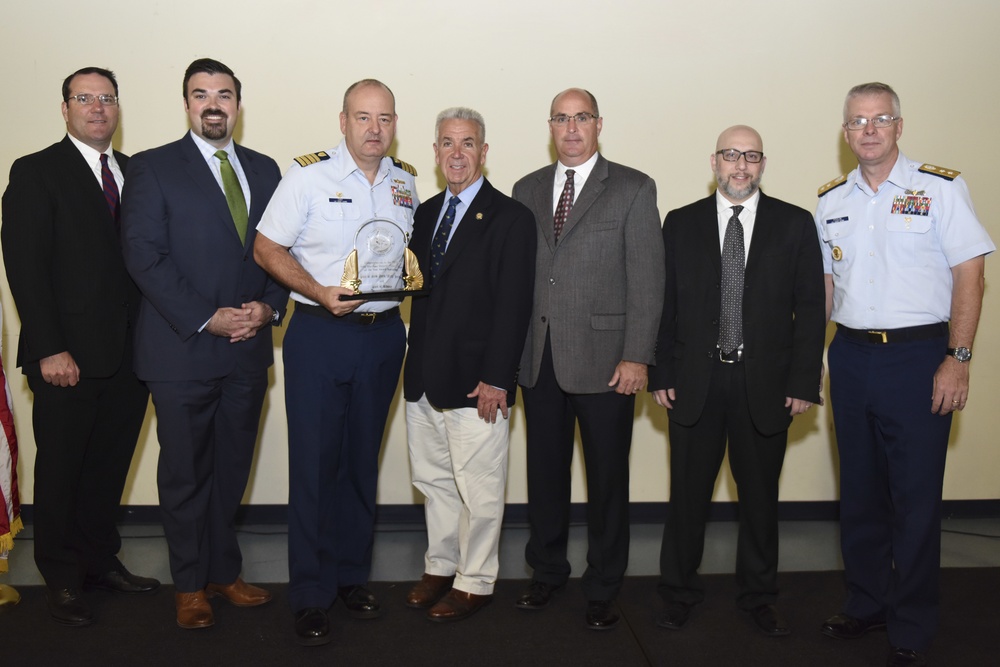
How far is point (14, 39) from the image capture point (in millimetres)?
4258

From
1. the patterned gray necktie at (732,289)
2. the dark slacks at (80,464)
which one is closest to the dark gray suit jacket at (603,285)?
the patterned gray necktie at (732,289)

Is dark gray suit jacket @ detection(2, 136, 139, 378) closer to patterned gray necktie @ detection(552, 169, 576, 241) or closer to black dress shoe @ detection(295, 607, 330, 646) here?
black dress shoe @ detection(295, 607, 330, 646)

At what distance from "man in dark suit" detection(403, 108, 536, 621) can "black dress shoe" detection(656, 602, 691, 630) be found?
2.23ft

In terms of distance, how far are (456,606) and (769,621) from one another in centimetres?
120

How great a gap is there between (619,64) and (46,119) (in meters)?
2.93

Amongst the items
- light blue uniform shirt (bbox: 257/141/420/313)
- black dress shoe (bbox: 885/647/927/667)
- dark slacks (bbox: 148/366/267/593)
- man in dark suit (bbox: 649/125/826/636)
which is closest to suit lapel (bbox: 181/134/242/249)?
light blue uniform shirt (bbox: 257/141/420/313)

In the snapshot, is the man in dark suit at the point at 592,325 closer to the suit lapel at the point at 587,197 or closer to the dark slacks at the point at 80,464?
the suit lapel at the point at 587,197

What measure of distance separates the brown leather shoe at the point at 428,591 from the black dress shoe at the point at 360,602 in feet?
0.47

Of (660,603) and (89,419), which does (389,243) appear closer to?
(89,419)

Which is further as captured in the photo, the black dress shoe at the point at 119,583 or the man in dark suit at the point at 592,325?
the black dress shoe at the point at 119,583

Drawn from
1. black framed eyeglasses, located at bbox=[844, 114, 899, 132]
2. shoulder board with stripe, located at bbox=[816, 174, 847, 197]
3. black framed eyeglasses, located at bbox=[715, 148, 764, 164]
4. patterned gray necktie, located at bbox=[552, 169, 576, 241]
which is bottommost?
patterned gray necktie, located at bbox=[552, 169, 576, 241]

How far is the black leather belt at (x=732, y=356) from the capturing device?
10.6ft

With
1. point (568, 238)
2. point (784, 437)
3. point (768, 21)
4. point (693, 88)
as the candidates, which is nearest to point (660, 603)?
point (784, 437)

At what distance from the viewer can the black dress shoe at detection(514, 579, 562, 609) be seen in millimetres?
3461
